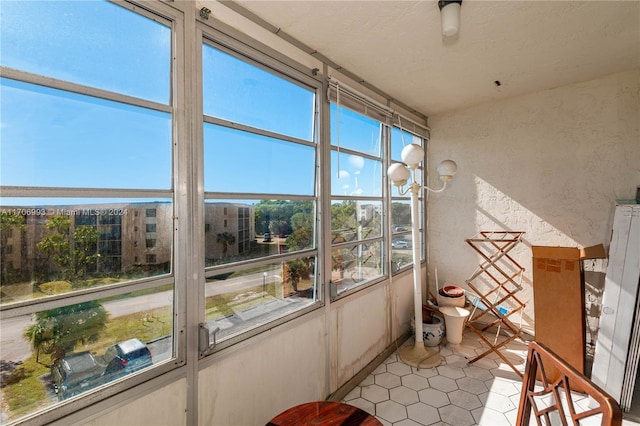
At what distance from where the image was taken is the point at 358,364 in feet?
7.75

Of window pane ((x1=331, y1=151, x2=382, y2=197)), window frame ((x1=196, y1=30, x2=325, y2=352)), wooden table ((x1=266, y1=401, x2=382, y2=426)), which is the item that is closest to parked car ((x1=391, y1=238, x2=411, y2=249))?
window pane ((x1=331, y1=151, x2=382, y2=197))

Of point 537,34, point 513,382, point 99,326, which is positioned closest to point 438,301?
point 513,382

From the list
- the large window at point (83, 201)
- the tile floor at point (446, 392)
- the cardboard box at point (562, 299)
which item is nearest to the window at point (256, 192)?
the large window at point (83, 201)

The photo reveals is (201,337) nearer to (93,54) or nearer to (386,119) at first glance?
(93,54)

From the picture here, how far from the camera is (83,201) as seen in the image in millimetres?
1059

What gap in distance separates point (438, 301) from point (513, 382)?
920 mm

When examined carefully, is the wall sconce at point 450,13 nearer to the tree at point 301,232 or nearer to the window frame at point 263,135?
the window frame at point 263,135

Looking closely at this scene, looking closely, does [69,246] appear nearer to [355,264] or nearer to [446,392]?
[355,264]

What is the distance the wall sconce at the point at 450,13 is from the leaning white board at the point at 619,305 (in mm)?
1935

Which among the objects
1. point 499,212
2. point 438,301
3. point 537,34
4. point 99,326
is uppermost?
point 537,34

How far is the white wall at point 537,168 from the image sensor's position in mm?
2500

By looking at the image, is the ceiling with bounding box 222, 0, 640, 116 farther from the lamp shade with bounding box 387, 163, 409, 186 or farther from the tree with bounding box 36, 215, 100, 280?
the tree with bounding box 36, 215, 100, 280

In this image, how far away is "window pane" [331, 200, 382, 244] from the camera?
2260mm

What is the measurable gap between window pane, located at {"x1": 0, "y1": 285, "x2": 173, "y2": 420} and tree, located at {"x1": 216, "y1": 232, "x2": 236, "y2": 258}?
308 millimetres
